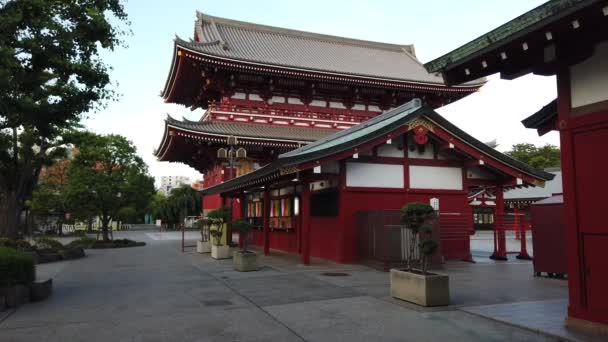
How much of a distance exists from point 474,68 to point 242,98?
18966 millimetres

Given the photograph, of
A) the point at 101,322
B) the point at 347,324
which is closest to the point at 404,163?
the point at 347,324

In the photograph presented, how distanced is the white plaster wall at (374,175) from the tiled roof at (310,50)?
32.9 feet

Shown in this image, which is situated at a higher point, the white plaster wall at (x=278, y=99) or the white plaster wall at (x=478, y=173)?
the white plaster wall at (x=278, y=99)

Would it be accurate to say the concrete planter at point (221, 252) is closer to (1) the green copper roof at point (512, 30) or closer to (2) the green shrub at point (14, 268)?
(2) the green shrub at point (14, 268)

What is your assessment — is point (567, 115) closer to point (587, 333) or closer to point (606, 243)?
point (606, 243)

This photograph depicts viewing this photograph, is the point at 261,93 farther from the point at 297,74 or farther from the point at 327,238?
the point at 327,238

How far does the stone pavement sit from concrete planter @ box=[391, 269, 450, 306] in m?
0.23

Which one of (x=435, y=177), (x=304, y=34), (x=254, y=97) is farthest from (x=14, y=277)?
(x=304, y=34)

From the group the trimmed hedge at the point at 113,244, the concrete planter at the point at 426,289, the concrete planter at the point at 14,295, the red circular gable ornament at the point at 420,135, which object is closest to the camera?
the concrete planter at the point at 426,289

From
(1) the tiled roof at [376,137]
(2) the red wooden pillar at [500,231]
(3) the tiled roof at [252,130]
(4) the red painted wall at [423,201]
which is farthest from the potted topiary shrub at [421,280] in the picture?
(3) the tiled roof at [252,130]

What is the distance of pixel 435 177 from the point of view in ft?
56.5

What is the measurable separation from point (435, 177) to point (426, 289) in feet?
30.8

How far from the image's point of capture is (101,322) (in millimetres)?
7637

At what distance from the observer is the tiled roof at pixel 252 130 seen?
73.4ft
